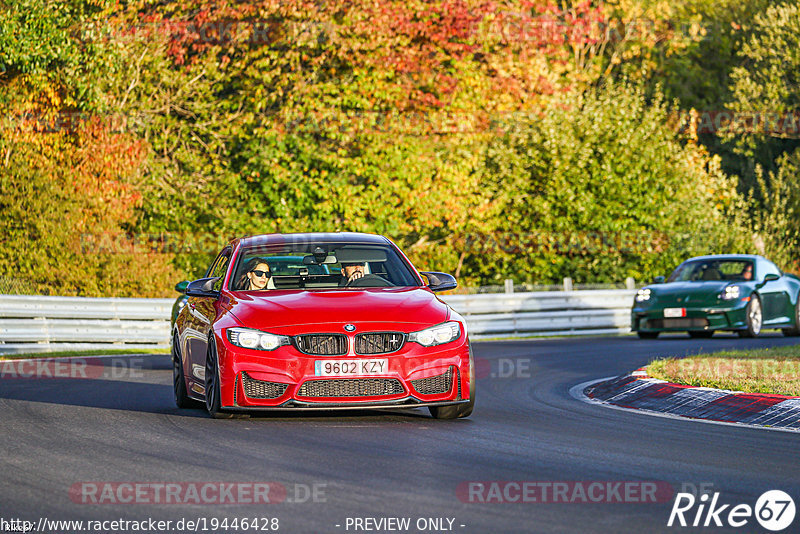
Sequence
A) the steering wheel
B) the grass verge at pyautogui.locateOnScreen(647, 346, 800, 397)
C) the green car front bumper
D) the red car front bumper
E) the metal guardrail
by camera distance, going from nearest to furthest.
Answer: the red car front bumper < the steering wheel < the grass verge at pyautogui.locateOnScreen(647, 346, 800, 397) < the metal guardrail < the green car front bumper

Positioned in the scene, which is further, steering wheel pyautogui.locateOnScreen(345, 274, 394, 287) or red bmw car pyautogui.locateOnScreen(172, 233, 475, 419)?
steering wheel pyautogui.locateOnScreen(345, 274, 394, 287)

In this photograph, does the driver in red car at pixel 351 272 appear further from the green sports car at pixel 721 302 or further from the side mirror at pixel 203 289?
the green sports car at pixel 721 302

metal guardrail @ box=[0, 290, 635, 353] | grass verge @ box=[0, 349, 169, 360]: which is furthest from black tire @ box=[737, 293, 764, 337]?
grass verge @ box=[0, 349, 169, 360]

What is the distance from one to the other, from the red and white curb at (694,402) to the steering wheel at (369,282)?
8.34 ft

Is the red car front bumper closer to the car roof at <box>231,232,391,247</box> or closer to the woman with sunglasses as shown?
the woman with sunglasses

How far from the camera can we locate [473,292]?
28656 mm

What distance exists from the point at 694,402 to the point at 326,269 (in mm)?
3428

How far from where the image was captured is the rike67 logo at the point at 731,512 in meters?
6.56

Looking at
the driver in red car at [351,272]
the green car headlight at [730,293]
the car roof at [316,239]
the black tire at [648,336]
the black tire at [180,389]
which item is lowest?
the black tire at [648,336]

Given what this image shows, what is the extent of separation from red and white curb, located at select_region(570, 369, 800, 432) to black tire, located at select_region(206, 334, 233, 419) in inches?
148

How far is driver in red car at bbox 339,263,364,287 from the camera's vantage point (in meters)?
11.9

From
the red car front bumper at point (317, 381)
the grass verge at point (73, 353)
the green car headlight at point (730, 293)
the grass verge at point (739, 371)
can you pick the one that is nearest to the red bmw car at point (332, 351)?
the red car front bumper at point (317, 381)

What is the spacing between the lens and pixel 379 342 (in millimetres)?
10445

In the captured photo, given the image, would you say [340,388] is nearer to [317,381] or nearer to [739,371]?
[317,381]
